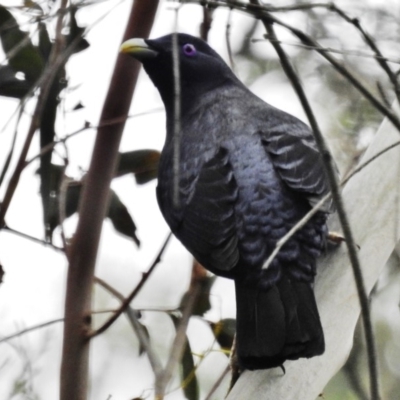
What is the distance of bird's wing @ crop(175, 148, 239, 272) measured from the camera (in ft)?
11.1

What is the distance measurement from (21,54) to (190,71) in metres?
1.30

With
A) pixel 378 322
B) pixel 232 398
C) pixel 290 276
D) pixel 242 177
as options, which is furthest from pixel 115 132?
pixel 378 322

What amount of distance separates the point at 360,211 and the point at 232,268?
2.19 ft

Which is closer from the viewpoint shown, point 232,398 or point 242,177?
point 232,398

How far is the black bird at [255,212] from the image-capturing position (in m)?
3.12

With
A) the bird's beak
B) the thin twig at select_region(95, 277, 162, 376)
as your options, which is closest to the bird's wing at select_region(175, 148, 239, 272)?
the thin twig at select_region(95, 277, 162, 376)

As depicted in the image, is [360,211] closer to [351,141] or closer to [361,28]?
[361,28]

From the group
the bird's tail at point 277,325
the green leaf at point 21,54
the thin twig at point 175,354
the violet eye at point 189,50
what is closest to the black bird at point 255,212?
the bird's tail at point 277,325

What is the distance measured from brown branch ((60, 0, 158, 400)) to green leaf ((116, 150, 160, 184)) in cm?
52

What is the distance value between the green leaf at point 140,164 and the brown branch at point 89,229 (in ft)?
1.71

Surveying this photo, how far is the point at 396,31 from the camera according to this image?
7039 mm

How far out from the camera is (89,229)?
3.32 metres

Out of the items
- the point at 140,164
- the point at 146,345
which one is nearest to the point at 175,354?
the point at 146,345

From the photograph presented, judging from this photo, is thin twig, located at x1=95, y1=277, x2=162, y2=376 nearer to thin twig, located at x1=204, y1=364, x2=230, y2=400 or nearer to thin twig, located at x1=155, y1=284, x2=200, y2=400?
thin twig, located at x1=155, y1=284, x2=200, y2=400
